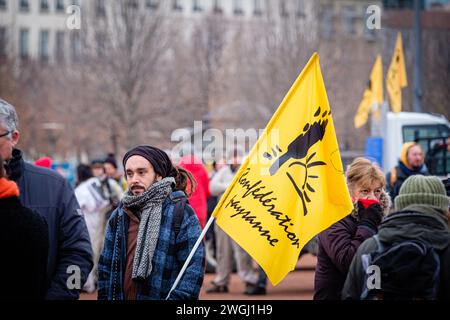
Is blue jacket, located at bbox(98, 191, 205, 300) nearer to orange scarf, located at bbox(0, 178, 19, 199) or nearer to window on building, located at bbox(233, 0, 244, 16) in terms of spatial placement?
orange scarf, located at bbox(0, 178, 19, 199)

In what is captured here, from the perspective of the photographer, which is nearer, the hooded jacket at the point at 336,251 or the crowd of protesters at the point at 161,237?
the crowd of protesters at the point at 161,237

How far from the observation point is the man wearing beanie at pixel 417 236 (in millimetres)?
5430

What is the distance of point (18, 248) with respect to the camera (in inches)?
198

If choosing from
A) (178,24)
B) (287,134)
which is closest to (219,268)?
(287,134)

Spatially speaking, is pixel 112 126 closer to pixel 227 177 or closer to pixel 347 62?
pixel 347 62

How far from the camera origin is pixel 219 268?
1585 cm

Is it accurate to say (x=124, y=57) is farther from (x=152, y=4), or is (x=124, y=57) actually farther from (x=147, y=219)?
(x=147, y=219)

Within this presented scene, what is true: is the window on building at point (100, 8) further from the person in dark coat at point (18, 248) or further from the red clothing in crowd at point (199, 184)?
the person in dark coat at point (18, 248)

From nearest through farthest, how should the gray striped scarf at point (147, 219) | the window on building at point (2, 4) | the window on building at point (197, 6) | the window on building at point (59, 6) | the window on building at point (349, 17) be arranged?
the gray striped scarf at point (147, 219), the window on building at point (2, 4), the window on building at point (349, 17), the window on building at point (197, 6), the window on building at point (59, 6)

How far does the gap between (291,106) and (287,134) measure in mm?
159

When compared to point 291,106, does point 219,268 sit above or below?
below

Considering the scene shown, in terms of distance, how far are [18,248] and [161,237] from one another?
142 centimetres

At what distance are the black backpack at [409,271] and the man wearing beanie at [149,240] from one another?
116cm

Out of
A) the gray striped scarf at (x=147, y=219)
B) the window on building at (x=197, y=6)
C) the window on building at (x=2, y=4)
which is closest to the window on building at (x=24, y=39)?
the window on building at (x=197, y=6)
